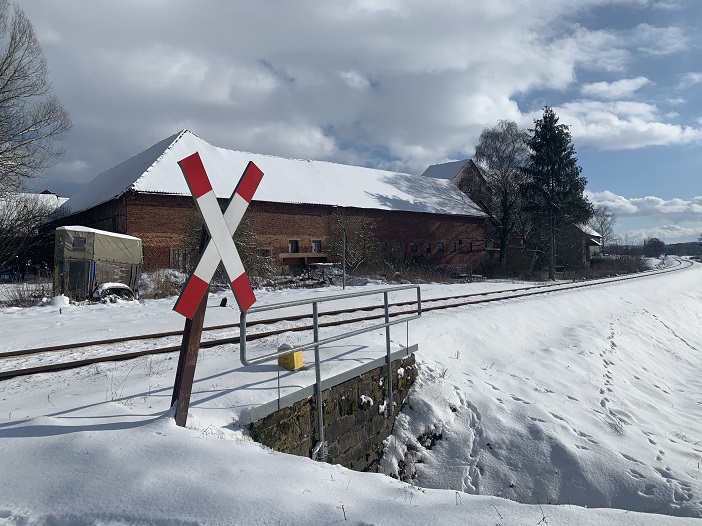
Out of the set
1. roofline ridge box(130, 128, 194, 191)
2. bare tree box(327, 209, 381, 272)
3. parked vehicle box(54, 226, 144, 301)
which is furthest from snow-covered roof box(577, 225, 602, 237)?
parked vehicle box(54, 226, 144, 301)

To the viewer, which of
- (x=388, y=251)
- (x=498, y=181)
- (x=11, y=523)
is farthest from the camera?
(x=498, y=181)

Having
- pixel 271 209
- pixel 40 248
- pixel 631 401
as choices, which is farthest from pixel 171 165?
pixel 631 401

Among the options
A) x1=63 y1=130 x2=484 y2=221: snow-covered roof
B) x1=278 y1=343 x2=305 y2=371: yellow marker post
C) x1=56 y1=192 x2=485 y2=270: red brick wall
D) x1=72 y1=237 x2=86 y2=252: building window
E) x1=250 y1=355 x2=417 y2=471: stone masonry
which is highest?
x1=63 y1=130 x2=484 y2=221: snow-covered roof

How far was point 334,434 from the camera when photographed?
5129 millimetres

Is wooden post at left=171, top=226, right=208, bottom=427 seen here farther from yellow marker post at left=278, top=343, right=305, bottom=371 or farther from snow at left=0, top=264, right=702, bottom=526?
yellow marker post at left=278, top=343, right=305, bottom=371

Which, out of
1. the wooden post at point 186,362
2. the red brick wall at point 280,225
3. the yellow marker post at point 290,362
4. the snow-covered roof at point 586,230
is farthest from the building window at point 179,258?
the snow-covered roof at point 586,230

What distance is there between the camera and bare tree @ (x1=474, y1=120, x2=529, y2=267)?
43156mm

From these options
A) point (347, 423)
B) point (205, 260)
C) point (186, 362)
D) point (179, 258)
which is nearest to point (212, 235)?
point (205, 260)

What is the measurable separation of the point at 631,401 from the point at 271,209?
2458 cm

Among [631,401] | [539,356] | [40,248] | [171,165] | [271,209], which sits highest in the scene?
[171,165]

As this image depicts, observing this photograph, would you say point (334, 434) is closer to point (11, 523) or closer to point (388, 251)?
point (11, 523)

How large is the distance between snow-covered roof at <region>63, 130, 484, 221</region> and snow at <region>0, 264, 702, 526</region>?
50.5ft

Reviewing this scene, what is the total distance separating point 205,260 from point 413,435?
4046mm

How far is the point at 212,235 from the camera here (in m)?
3.38
